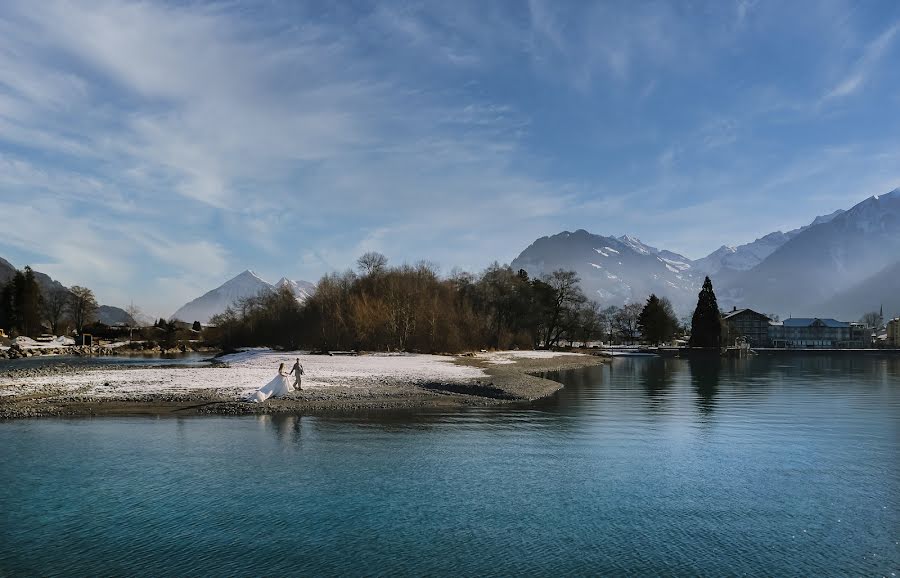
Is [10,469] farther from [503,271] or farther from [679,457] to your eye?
[503,271]

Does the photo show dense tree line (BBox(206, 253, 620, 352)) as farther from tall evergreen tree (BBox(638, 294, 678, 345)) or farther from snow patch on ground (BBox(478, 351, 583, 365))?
tall evergreen tree (BBox(638, 294, 678, 345))

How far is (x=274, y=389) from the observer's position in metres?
34.4

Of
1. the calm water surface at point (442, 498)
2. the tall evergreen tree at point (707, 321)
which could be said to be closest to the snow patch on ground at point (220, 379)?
the calm water surface at point (442, 498)

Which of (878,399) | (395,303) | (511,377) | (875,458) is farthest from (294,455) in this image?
(395,303)

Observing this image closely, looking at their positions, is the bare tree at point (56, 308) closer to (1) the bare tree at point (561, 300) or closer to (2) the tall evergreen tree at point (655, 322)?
(1) the bare tree at point (561, 300)

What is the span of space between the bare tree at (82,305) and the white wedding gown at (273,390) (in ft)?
489

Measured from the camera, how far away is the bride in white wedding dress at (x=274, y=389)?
1294 inches

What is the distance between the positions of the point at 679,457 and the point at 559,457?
4.21m

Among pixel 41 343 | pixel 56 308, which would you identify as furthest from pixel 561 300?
pixel 56 308

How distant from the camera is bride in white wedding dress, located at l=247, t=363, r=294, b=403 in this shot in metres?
32.9

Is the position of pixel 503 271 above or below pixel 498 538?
above

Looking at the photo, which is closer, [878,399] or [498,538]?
[498,538]

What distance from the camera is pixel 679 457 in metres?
21.0

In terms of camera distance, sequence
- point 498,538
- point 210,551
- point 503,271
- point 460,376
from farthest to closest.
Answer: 1. point 503,271
2. point 460,376
3. point 498,538
4. point 210,551
